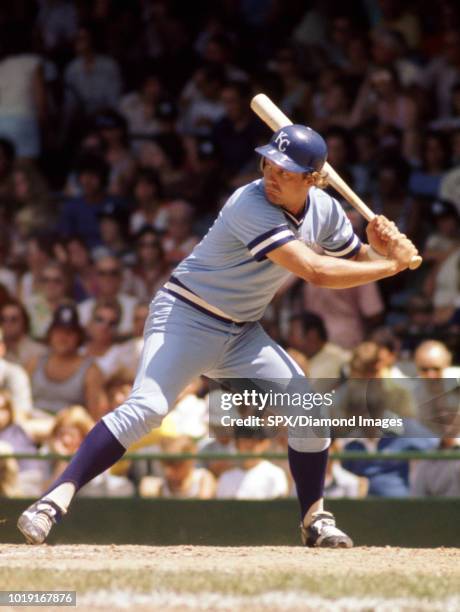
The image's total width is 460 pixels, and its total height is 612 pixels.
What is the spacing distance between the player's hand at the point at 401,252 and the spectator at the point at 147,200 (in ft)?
16.1

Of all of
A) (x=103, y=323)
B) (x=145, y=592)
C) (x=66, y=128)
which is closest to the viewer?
(x=145, y=592)

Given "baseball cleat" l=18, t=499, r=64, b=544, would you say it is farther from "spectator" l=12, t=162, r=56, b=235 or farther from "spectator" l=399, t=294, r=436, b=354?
"spectator" l=12, t=162, r=56, b=235

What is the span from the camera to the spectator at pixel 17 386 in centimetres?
818

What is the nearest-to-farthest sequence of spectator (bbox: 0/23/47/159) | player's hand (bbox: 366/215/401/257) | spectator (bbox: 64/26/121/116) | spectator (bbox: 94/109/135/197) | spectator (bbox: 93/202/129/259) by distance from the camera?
player's hand (bbox: 366/215/401/257), spectator (bbox: 93/202/129/259), spectator (bbox: 94/109/135/197), spectator (bbox: 0/23/47/159), spectator (bbox: 64/26/121/116)

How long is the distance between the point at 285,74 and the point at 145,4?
222cm

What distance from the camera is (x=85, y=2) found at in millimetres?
12188

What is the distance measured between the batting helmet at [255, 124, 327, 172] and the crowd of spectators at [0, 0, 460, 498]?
2.00 m

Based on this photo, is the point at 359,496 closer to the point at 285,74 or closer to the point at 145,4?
the point at 285,74

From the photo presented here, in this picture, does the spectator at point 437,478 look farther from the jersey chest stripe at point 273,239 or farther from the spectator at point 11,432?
the spectator at point 11,432

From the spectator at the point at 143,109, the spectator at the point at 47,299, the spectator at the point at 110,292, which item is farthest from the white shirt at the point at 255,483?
the spectator at the point at 143,109

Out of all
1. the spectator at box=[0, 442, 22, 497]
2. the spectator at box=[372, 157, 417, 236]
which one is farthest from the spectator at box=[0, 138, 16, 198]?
the spectator at box=[0, 442, 22, 497]

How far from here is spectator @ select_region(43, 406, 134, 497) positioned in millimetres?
7223

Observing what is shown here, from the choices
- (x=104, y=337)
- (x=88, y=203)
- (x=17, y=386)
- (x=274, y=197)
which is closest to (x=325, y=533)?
(x=274, y=197)

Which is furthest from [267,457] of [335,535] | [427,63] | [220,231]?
[427,63]
